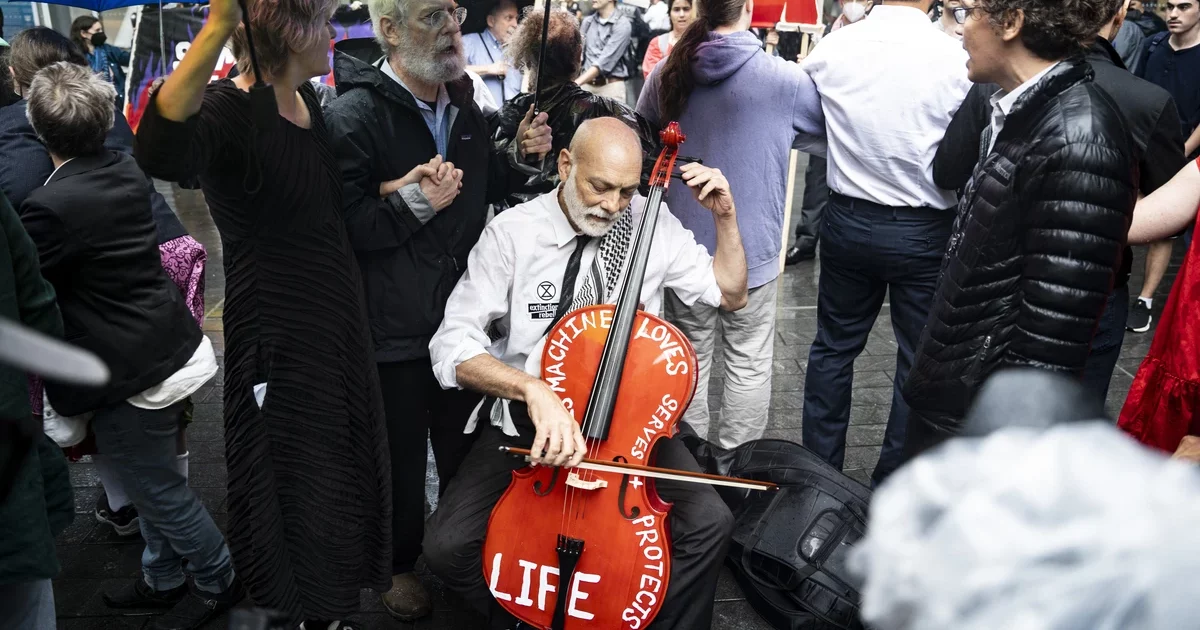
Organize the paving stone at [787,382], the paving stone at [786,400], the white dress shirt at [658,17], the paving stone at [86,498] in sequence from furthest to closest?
1. the white dress shirt at [658,17]
2. the paving stone at [787,382]
3. the paving stone at [786,400]
4. the paving stone at [86,498]

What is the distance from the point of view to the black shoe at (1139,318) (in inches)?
200

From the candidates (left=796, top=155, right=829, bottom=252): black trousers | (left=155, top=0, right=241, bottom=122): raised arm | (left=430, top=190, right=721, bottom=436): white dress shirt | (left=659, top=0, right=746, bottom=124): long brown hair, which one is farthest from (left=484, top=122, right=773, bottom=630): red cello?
(left=796, top=155, right=829, bottom=252): black trousers

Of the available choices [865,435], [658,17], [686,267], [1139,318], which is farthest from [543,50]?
[658,17]

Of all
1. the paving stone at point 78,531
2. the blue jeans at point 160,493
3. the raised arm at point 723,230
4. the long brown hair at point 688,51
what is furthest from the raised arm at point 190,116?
the paving stone at point 78,531

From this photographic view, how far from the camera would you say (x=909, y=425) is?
98.8 inches

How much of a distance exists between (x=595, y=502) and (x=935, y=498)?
1.39 m

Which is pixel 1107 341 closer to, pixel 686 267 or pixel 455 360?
pixel 686 267

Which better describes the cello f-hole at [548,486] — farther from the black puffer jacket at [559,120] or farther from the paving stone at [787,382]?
the paving stone at [787,382]

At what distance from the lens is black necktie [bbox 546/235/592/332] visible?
8.29ft

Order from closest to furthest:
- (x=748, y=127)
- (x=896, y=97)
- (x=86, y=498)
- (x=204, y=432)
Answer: (x=896, y=97) < (x=748, y=127) < (x=86, y=498) < (x=204, y=432)

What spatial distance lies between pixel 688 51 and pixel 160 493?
7.16 ft

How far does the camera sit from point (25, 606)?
1761 millimetres

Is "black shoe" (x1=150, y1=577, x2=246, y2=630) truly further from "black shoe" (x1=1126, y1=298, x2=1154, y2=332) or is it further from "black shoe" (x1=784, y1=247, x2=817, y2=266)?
"black shoe" (x1=1126, y1=298, x2=1154, y2=332)

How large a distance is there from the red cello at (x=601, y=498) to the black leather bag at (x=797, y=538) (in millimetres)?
502
